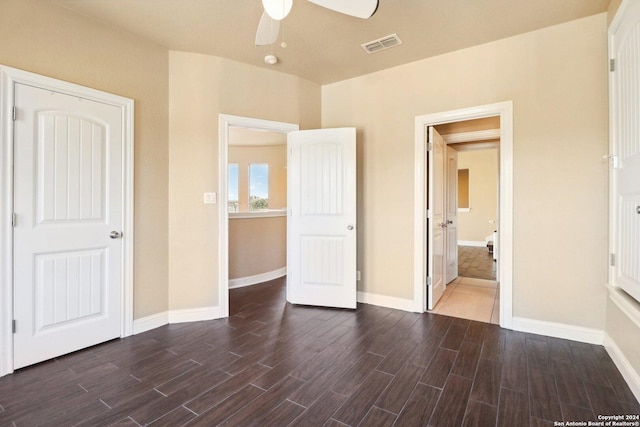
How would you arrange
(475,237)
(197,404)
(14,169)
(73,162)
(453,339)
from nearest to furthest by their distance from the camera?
(197,404) → (14,169) → (73,162) → (453,339) → (475,237)

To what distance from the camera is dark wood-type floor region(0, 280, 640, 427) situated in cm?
168

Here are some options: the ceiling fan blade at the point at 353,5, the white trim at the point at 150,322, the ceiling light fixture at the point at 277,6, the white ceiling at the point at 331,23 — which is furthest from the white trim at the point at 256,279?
the ceiling fan blade at the point at 353,5

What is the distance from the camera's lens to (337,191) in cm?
349

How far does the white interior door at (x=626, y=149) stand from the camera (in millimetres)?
1883

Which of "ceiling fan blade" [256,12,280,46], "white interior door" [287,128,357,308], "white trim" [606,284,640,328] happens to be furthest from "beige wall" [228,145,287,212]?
"white trim" [606,284,640,328]

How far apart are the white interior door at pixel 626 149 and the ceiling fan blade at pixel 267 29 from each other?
2235 millimetres

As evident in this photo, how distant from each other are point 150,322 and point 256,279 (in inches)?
74.8

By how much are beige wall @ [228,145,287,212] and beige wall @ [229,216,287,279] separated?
10.0 feet

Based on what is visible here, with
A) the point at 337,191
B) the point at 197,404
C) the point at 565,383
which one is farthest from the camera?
the point at 337,191

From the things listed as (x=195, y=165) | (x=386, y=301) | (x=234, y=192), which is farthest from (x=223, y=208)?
(x=234, y=192)

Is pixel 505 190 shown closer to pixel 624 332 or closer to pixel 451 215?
pixel 624 332

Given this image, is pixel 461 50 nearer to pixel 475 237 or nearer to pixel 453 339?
pixel 453 339

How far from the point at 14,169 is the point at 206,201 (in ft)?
4.70

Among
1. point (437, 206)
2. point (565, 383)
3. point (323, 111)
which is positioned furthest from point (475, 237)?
point (565, 383)
